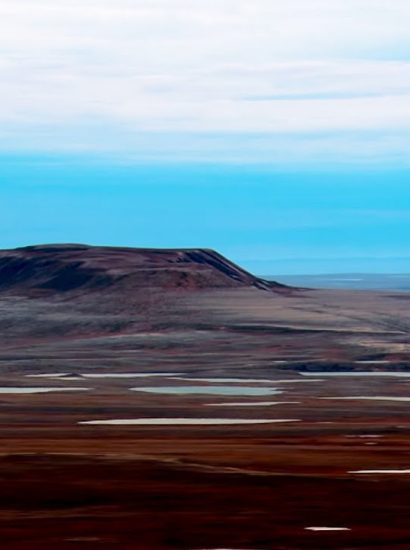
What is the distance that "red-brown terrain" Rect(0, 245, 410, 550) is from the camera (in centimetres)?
3016

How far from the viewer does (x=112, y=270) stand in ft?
490

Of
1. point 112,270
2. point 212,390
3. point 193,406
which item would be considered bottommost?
point 193,406

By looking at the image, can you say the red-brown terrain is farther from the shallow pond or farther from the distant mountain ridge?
the distant mountain ridge

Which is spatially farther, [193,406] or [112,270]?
[112,270]

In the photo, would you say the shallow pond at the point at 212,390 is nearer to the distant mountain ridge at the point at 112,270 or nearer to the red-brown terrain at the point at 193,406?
the red-brown terrain at the point at 193,406

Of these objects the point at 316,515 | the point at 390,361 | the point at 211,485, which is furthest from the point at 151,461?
the point at 390,361

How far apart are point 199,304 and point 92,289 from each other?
14.4 meters

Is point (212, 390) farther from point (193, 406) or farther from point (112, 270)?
point (112, 270)

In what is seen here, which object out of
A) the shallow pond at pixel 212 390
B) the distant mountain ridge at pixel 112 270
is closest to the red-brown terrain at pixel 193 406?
the shallow pond at pixel 212 390

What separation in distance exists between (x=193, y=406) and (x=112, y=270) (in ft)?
260

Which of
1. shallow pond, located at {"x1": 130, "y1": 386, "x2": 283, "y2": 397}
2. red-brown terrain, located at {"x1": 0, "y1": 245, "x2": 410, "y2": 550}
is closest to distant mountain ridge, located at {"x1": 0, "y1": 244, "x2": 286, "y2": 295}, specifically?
red-brown terrain, located at {"x1": 0, "y1": 245, "x2": 410, "y2": 550}

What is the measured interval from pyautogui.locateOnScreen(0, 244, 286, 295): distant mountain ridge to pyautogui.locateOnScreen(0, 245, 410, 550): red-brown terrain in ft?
0.97

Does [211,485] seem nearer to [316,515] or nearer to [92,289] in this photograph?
[316,515]

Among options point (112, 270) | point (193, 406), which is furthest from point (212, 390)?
point (112, 270)
